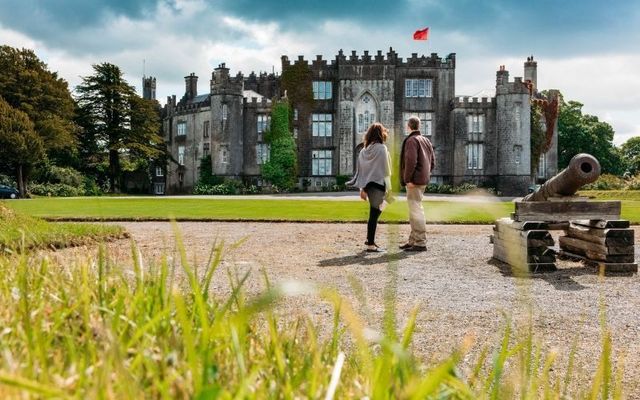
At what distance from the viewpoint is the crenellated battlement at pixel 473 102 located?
1845 inches

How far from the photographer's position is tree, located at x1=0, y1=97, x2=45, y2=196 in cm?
4097

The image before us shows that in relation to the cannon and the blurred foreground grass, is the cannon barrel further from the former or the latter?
the blurred foreground grass

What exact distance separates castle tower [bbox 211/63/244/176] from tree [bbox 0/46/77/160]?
1180cm

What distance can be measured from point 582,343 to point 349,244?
6301 mm

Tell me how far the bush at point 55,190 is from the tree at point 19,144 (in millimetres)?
911

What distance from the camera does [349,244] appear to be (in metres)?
10.3

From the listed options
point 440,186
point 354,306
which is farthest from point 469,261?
point 440,186

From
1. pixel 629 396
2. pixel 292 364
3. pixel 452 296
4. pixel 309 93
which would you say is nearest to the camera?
pixel 292 364

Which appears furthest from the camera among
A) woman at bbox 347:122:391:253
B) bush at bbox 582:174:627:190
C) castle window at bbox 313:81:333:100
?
castle window at bbox 313:81:333:100

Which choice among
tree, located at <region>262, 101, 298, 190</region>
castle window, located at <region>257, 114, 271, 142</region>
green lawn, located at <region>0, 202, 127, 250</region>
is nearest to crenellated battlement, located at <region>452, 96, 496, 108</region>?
tree, located at <region>262, 101, 298, 190</region>

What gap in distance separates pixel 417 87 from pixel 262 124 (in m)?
13.1

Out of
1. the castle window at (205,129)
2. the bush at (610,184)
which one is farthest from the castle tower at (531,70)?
the castle window at (205,129)

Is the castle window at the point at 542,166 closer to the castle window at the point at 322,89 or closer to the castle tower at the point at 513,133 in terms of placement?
the castle tower at the point at 513,133

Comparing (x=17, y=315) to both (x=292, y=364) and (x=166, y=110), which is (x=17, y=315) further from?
(x=166, y=110)
